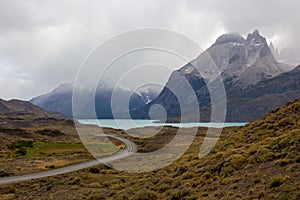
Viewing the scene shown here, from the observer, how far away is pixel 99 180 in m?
34.2

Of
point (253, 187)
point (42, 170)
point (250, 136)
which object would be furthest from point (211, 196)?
point (42, 170)

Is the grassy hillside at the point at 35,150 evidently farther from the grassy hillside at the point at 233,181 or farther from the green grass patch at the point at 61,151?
the grassy hillside at the point at 233,181

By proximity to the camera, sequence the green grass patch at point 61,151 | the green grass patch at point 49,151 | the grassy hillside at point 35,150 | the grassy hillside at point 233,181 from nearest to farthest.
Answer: the grassy hillside at point 233,181 → the grassy hillside at point 35,150 → the green grass patch at point 61,151 → the green grass patch at point 49,151

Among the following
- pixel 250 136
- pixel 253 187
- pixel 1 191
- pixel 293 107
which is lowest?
pixel 1 191

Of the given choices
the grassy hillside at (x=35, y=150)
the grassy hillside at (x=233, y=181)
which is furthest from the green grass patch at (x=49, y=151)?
the grassy hillside at (x=233, y=181)

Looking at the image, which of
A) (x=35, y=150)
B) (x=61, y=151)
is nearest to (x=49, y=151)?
(x=61, y=151)

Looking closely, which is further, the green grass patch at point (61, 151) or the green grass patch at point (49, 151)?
the green grass patch at point (49, 151)

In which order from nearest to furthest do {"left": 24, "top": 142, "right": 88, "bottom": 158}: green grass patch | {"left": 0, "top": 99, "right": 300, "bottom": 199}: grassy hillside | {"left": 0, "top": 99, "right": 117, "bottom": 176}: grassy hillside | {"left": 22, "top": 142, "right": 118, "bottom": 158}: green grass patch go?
{"left": 0, "top": 99, "right": 300, "bottom": 199}: grassy hillside
{"left": 0, "top": 99, "right": 117, "bottom": 176}: grassy hillside
{"left": 22, "top": 142, "right": 118, "bottom": 158}: green grass patch
{"left": 24, "top": 142, "right": 88, "bottom": 158}: green grass patch

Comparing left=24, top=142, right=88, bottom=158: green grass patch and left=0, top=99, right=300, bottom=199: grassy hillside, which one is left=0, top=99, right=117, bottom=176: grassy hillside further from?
left=0, top=99, right=300, bottom=199: grassy hillside

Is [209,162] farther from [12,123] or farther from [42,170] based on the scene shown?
[12,123]

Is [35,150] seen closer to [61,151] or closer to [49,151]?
[49,151]

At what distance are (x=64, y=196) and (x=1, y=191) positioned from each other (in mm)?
10509

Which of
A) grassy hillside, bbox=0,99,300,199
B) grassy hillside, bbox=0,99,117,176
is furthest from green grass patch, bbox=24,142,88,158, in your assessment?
grassy hillside, bbox=0,99,300,199

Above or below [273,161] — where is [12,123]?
above
